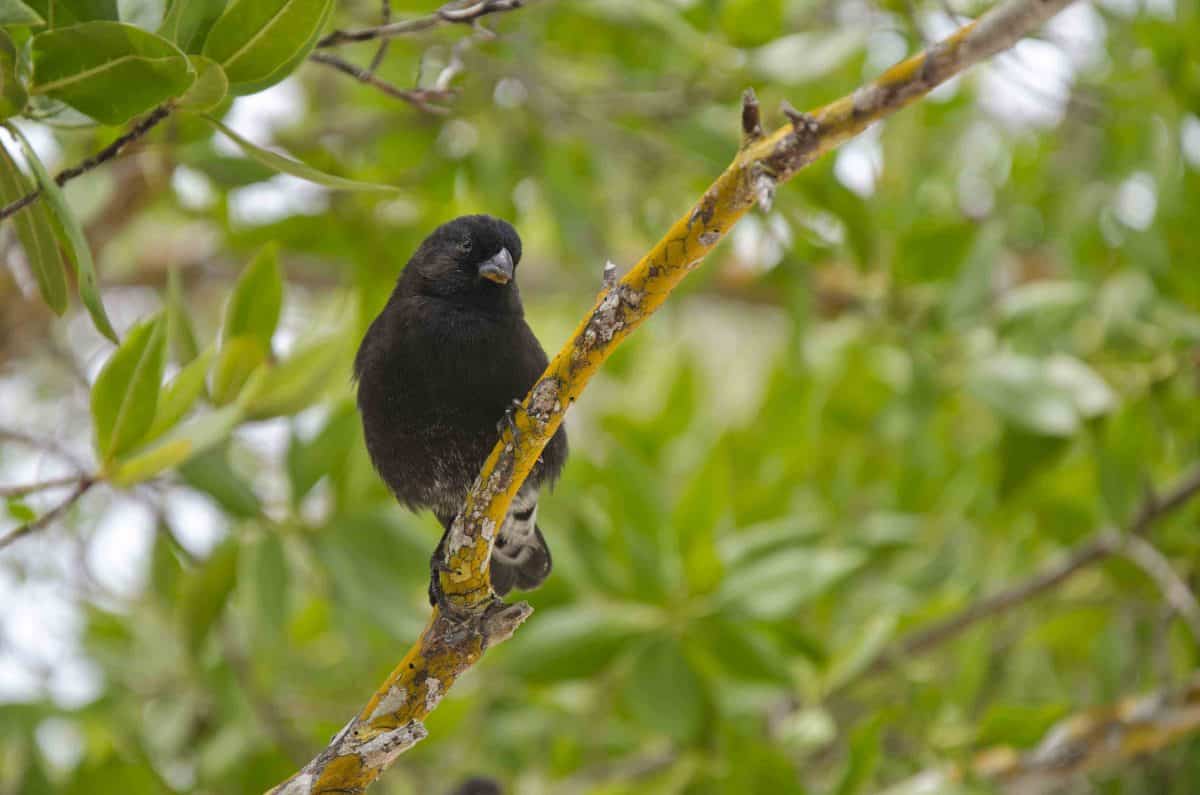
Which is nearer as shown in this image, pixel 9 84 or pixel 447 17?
pixel 9 84

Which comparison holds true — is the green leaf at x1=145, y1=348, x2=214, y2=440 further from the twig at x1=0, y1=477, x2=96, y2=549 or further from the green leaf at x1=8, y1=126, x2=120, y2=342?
the green leaf at x1=8, y1=126, x2=120, y2=342

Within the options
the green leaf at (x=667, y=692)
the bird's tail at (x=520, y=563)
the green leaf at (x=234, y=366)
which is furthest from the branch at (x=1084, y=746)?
the green leaf at (x=234, y=366)

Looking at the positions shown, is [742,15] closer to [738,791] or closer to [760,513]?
[760,513]

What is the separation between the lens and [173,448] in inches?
86.0

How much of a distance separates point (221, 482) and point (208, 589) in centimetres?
64

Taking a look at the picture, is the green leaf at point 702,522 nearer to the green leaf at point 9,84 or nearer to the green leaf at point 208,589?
the green leaf at point 208,589

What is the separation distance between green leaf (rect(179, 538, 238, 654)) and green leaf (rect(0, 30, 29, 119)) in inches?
69.2

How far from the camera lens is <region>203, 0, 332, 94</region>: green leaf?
1866 millimetres

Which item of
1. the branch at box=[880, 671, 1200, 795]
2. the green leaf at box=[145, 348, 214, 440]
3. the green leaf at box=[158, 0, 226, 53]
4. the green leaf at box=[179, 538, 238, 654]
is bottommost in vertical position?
the branch at box=[880, 671, 1200, 795]

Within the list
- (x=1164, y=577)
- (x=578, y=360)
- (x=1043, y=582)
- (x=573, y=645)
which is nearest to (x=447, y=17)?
(x=578, y=360)

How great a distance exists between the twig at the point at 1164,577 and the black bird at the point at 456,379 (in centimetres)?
176

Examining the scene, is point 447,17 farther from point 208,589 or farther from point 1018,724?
point 1018,724

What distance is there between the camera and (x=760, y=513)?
4.37 m

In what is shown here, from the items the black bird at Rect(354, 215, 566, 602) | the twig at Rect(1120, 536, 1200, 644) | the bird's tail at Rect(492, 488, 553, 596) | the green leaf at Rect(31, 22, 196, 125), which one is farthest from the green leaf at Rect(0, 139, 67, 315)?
the twig at Rect(1120, 536, 1200, 644)
